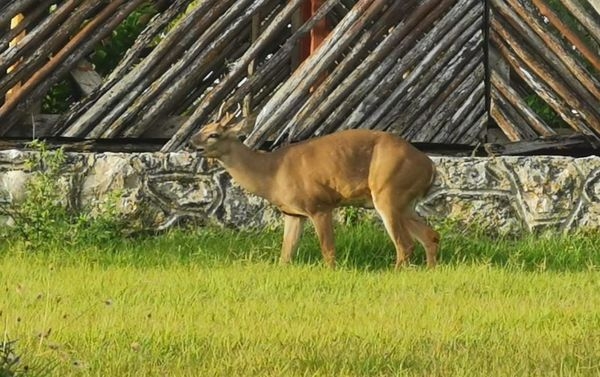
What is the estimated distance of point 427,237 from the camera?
36.0 feet

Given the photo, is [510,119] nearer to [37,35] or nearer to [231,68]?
[231,68]

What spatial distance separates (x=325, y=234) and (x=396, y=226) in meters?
0.57

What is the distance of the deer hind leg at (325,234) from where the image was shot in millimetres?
10641

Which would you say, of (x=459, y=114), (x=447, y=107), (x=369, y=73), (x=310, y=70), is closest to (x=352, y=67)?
(x=369, y=73)

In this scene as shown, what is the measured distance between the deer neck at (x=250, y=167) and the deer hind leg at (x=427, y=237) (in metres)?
1.12

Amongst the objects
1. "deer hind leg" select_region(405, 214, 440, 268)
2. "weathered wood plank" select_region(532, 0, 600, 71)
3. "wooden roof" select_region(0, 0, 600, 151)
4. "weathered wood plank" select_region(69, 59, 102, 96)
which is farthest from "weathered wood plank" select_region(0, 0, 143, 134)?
"weathered wood plank" select_region(532, 0, 600, 71)

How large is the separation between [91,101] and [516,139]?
12.1 ft

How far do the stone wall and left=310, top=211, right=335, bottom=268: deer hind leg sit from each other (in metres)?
0.98

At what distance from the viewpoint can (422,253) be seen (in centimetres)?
1148

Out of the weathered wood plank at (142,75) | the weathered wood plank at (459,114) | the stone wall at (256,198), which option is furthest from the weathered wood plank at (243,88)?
the weathered wood plank at (459,114)

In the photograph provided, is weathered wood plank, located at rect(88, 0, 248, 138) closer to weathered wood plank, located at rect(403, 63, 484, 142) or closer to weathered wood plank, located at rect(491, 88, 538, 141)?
weathered wood plank, located at rect(403, 63, 484, 142)

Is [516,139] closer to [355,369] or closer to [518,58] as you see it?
[518,58]

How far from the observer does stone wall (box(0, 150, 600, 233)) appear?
37.7ft

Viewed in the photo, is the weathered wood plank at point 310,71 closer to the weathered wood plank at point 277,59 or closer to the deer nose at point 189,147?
the weathered wood plank at point 277,59
